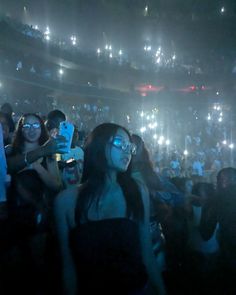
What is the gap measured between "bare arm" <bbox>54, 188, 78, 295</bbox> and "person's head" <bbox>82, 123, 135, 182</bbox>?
29 cm

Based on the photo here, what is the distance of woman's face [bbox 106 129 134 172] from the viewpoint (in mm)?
2189

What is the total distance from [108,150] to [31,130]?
1537 millimetres

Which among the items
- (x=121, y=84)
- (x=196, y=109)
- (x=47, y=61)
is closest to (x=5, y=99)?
(x=47, y=61)

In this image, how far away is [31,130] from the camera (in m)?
3.42

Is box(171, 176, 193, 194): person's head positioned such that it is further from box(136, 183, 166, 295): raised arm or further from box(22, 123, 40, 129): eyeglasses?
box(136, 183, 166, 295): raised arm

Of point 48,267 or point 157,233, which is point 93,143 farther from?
point 157,233

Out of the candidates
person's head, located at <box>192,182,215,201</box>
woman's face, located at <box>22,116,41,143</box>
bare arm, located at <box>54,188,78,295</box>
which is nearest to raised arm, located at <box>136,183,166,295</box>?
bare arm, located at <box>54,188,78,295</box>

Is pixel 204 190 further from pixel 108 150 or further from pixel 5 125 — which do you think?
pixel 5 125

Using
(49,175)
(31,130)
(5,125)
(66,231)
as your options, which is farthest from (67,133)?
(5,125)

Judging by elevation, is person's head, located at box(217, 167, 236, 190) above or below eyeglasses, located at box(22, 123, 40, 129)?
below

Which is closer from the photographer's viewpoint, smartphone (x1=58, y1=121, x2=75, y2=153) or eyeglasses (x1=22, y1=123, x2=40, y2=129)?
smartphone (x1=58, y1=121, x2=75, y2=153)

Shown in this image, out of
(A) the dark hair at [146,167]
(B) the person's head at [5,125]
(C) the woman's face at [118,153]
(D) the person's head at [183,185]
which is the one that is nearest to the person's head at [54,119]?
(B) the person's head at [5,125]

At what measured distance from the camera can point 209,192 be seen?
4660 millimetres

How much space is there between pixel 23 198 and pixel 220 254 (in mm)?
3245
